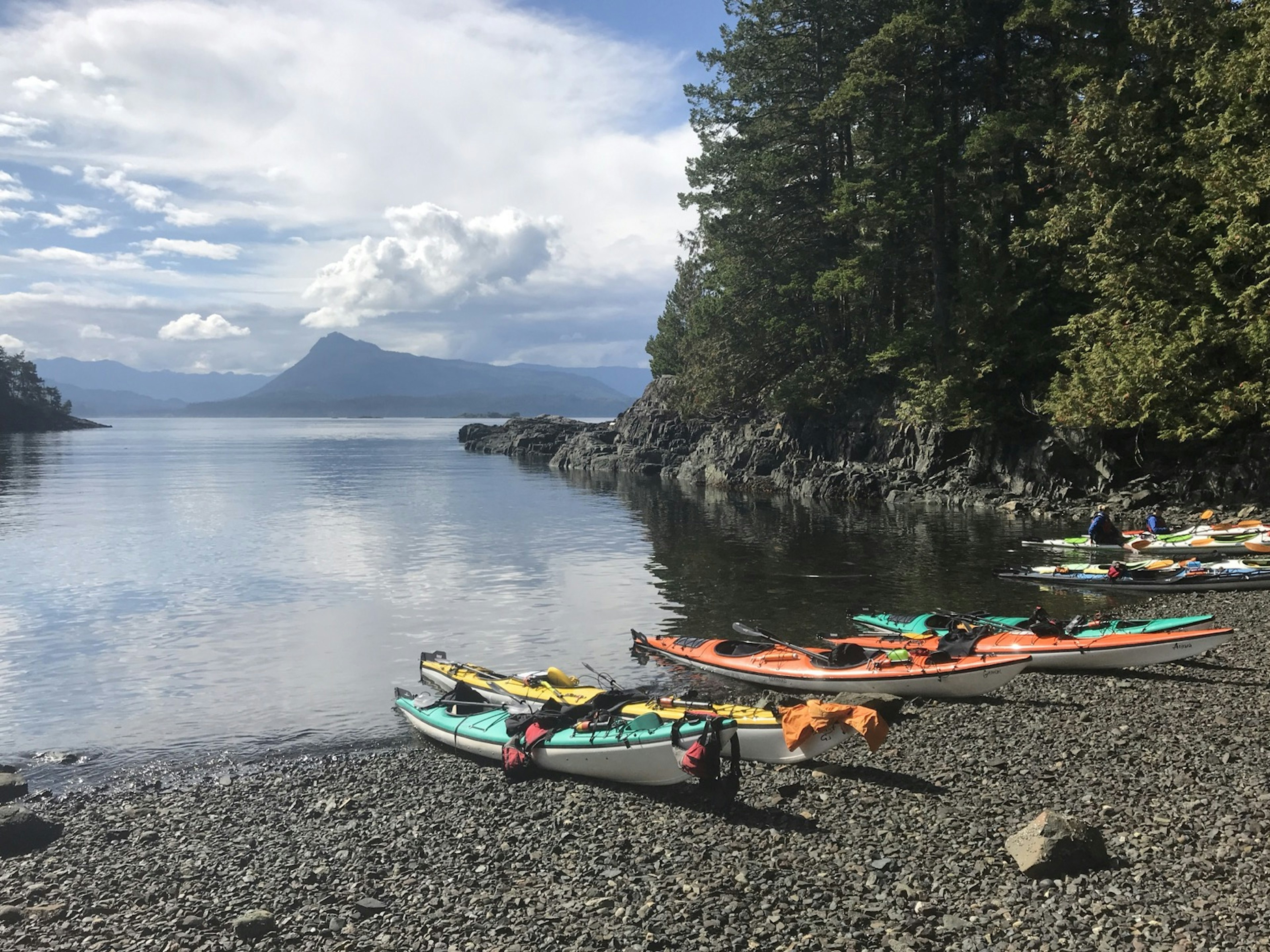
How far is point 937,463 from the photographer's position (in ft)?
156

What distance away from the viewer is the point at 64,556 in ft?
114

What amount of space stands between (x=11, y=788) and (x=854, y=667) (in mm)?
13640

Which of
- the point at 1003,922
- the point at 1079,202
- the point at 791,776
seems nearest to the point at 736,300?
the point at 1079,202

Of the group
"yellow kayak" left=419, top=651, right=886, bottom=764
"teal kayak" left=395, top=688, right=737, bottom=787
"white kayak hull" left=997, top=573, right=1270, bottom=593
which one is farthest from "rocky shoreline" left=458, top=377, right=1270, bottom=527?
"teal kayak" left=395, top=688, right=737, bottom=787

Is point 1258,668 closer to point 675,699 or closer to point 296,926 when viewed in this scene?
point 675,699

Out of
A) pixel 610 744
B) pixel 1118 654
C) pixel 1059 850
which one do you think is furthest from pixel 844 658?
pixel 1059 850

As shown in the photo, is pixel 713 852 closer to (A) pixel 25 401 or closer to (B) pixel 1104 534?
(B) pixel 1104 534

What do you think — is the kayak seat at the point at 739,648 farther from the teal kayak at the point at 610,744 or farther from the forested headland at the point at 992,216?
the forested headland at the point at 992,216

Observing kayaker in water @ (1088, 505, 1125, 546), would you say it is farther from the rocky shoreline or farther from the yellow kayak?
the yellow kayak

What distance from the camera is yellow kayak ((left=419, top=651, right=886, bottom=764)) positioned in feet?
35.9

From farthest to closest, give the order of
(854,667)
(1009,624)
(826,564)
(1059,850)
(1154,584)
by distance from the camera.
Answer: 1. (826,564)
2. (1154,584)
3. (1009,624)
4. (854,667)
5. (1059,850)

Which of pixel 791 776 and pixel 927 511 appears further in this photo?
pixel 927 511

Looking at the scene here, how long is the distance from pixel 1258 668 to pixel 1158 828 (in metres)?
8.27

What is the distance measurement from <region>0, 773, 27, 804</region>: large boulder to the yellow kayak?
666 cm
